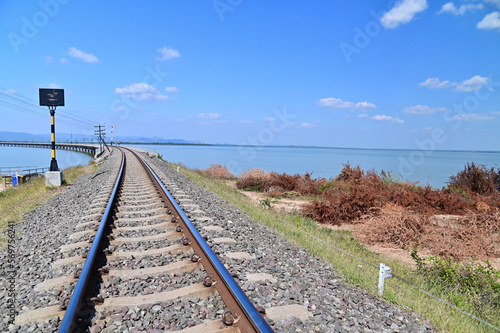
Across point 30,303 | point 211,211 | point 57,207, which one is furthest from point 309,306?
point 57,207

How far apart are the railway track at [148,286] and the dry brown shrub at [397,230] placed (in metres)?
5.74

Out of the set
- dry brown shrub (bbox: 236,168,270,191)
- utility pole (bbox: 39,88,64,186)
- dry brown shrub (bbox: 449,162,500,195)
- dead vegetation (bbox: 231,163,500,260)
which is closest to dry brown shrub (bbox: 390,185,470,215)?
dead vegetation (bbox: 231,163,500,260)

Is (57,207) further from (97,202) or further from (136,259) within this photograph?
(136,259)

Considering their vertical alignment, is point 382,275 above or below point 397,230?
above

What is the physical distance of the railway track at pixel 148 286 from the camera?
9.39ft

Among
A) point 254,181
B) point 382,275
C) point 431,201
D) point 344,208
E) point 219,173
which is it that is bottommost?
point 219,173

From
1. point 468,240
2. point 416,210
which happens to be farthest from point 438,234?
point 416,210

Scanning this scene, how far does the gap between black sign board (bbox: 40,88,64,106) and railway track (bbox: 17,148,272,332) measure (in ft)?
31.0

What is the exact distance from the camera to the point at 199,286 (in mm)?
3523

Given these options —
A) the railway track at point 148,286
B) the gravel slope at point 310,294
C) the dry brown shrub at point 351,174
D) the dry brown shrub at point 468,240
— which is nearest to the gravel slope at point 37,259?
the railway track at point 148,286

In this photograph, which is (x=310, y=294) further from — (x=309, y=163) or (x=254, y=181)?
(x=309, y=163)

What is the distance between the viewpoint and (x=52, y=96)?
42.4 feet

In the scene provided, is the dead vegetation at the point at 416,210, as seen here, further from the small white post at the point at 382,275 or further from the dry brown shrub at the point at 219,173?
the dry brown shrub at the point at 219,173

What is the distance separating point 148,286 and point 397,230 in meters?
7.25
